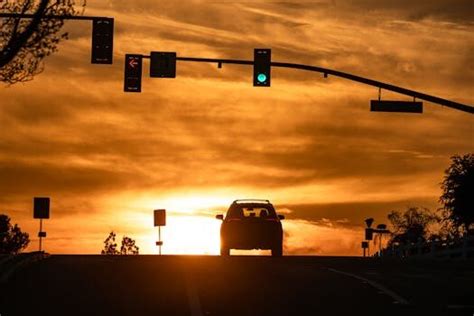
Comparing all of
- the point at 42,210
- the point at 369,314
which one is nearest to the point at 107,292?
the point at 369,314

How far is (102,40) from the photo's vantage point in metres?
33.5

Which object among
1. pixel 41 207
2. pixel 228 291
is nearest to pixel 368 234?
pixel 41 207

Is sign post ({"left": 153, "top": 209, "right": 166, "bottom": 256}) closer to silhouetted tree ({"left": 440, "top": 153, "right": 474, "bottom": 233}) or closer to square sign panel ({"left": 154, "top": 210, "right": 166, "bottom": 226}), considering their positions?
square sign panel ({"left": 154, "top": 210, "right": 166, "bottom": 226})

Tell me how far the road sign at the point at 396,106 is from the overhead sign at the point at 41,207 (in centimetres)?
1681

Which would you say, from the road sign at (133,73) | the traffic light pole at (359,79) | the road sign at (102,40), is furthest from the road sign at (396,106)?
the road sign at (102,40)

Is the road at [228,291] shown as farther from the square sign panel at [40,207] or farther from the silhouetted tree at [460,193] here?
the silhouetted tree at [460,193]

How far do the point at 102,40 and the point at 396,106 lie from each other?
1057 cm

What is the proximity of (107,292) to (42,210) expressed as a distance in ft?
98.8

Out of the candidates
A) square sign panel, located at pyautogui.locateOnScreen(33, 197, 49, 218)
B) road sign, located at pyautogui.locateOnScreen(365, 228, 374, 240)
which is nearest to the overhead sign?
square sign panel, located at pyautogui.locateOnScreen(33, 197, 49, 218)

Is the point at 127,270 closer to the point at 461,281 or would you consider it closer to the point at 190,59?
the point at 461,281

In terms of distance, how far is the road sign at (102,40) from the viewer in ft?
109

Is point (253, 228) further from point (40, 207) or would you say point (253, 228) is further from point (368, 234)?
point (368, 234)

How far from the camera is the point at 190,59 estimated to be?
36.5 m

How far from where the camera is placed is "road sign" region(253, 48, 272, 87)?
120 ft
